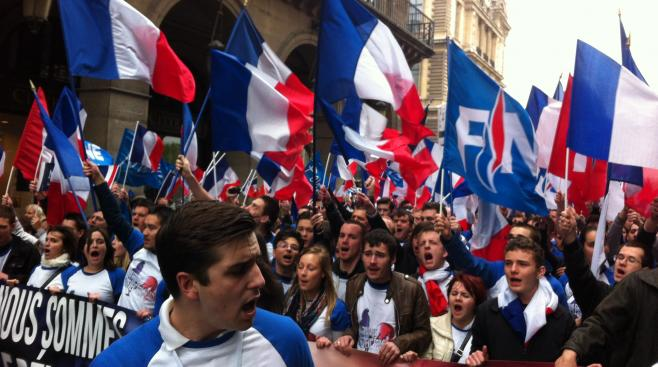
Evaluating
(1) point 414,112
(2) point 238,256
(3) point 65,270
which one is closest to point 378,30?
(1) point 414,112

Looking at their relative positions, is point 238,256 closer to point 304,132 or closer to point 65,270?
point 65,270

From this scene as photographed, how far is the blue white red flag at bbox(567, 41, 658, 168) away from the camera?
15.8 ft

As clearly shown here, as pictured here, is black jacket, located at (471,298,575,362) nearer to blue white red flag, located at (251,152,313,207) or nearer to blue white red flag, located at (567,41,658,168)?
blue white red flag, located at (567,41,658,168)

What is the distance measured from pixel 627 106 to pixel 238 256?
4.08 metres

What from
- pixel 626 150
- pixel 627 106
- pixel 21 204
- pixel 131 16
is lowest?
pixel 21 204

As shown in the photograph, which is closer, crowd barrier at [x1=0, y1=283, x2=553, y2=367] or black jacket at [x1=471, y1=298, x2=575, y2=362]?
black jacket at [x1=471, y1=298, x2=575, y2=362]

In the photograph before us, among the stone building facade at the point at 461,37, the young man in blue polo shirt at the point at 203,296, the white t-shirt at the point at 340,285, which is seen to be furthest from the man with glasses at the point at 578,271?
the stone building facade at the point at 461,37

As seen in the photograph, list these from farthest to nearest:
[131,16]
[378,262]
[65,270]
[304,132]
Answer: [304,132] < [131,16] < [65,270] < [378,262]

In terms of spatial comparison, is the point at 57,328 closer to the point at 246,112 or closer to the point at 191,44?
the point at 246,112

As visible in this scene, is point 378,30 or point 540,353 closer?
point 540,353

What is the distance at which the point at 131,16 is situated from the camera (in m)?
6.18

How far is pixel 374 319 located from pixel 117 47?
350cm

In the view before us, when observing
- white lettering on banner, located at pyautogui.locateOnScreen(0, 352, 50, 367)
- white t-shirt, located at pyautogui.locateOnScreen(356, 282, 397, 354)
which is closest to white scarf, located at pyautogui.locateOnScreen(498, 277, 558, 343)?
white t-shirt, located at pyautogui.locateOnScreen(356, 282, 397, 354)

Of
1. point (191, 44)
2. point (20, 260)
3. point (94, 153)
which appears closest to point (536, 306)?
point (20, 260)
